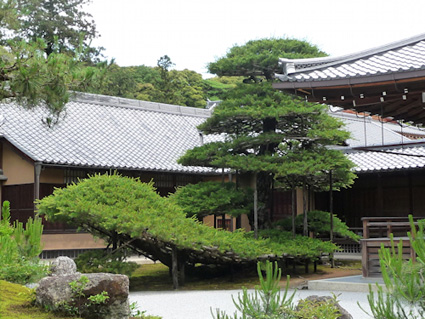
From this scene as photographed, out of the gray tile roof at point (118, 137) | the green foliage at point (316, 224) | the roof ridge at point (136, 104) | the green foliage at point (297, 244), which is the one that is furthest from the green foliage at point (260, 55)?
the roof ridge at point (136, 104)

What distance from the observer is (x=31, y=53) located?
7340 millimetres

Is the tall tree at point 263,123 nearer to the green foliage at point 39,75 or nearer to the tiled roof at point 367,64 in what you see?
the tiled roof at point 367,64

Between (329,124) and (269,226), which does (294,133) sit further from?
(269,226)

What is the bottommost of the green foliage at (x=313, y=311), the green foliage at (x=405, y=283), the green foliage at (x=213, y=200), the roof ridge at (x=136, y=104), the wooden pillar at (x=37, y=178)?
the green foliage at (x=313, y=311)

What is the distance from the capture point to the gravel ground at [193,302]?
28.4ft

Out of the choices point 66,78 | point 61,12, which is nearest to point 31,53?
point 66,78

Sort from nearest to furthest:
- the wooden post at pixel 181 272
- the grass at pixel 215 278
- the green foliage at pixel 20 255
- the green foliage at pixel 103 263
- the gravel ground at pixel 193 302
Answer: the gravel ground at pixel 193 302 → the green foliage at pixel 20 255 → the green foliage at pixel 103 263 → the grass at pixel 215 278 → the wooden post at pixel 181 272

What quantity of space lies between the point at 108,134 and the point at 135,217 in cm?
1017

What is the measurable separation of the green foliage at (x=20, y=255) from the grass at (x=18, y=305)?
3.16 feet

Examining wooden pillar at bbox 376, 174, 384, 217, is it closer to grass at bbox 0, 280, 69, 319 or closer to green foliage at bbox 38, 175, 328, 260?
green foliage at bbox 38, 175, 328, 260

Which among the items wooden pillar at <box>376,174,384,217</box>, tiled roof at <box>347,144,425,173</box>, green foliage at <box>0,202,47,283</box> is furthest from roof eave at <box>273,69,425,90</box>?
wooden pillar at <box>376,174,384,217</box>

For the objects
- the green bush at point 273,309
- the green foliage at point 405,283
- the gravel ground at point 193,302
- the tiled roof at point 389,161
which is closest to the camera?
the green foliage at point 405,283

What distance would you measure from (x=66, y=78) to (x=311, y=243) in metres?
7.37

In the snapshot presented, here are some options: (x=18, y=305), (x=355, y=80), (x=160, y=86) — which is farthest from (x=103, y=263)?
(x=160, y=86)
